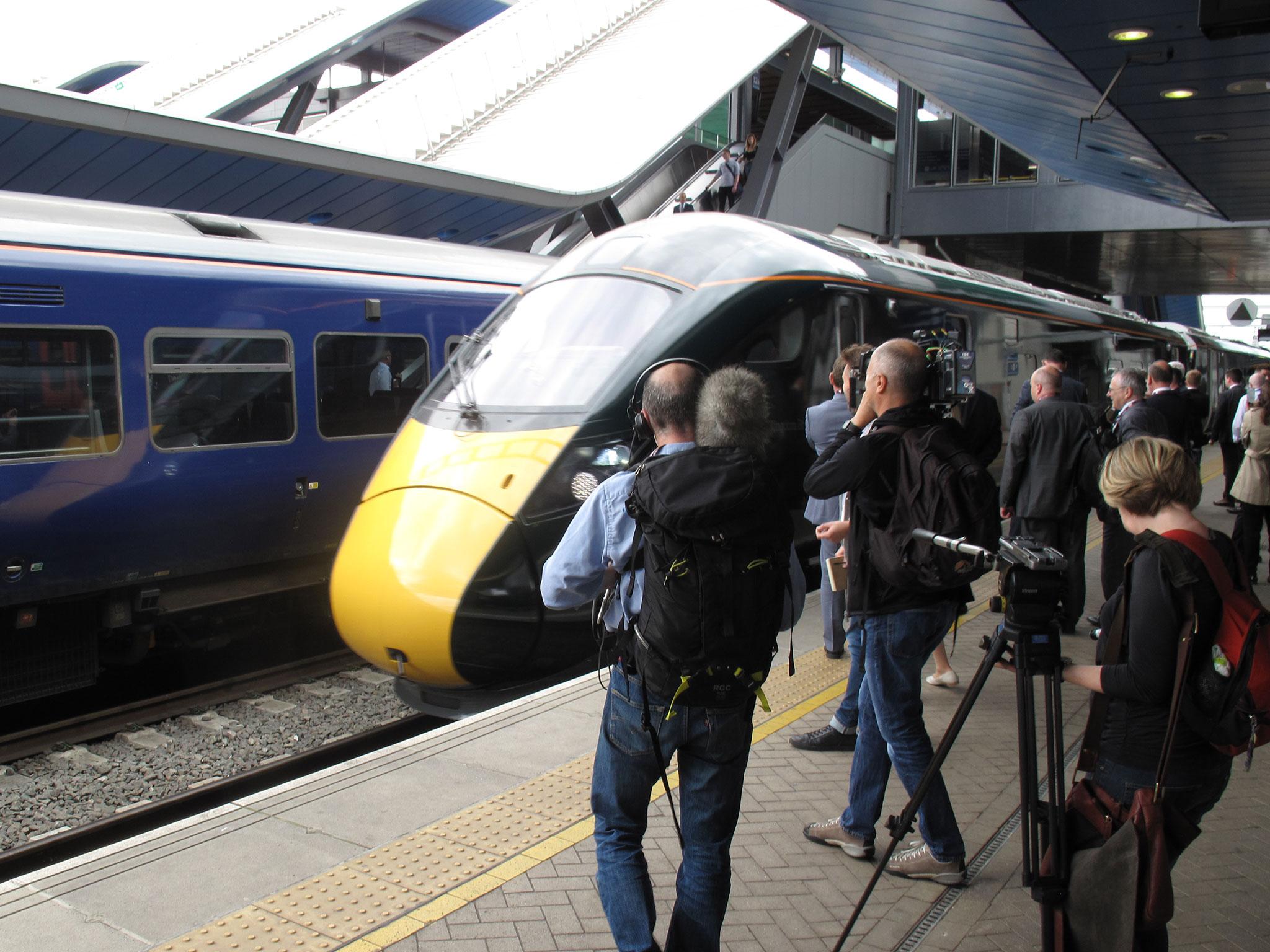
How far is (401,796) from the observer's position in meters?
4.35

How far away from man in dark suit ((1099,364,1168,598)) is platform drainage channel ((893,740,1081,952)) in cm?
332

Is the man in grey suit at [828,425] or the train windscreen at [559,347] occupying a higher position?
the train windscreen at [559,347]

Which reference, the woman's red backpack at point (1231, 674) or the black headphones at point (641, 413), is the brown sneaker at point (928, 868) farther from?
the black headphones at point (641, 413)

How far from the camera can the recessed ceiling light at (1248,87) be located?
678 cm

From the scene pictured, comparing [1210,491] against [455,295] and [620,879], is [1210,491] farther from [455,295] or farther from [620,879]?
[620,879]

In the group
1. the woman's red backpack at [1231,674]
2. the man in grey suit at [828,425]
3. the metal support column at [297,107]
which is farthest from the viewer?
the metal support column at [297,107]

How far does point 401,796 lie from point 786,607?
1992 millimetres

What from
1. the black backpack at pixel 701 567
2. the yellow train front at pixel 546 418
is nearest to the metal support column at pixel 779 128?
the yellow train front at pixel 546 418

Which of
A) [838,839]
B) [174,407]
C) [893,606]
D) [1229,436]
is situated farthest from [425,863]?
[1229,436]

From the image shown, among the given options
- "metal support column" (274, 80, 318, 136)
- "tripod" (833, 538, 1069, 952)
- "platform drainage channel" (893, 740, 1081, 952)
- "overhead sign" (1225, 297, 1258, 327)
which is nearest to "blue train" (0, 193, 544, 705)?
"platform drainage channel" (893, 740, 1081, 952)

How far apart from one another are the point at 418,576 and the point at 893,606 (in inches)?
103

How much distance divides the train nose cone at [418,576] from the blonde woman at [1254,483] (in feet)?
20.4

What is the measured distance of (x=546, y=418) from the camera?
607 centimetres

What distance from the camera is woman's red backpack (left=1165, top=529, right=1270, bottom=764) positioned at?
96.7 inches
